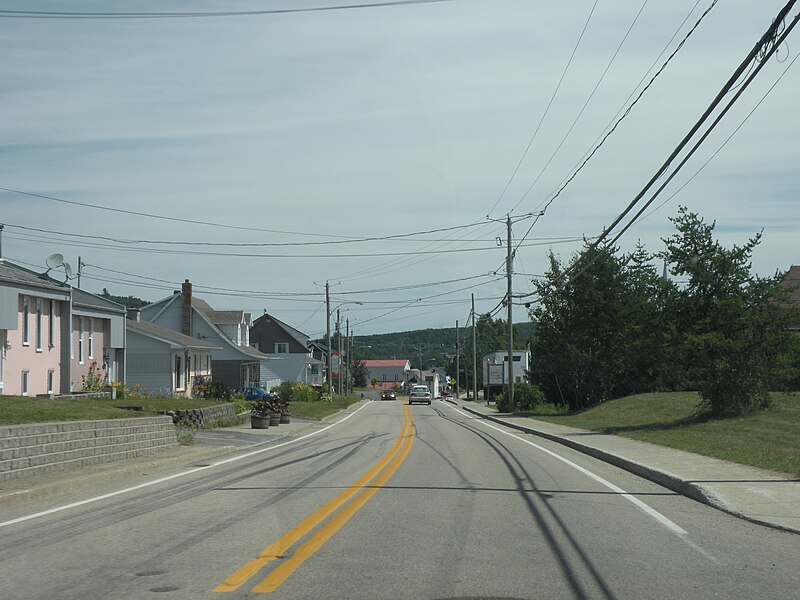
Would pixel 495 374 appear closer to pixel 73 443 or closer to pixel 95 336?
pixel 95 336

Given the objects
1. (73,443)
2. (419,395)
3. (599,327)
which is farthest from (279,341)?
(73,443)

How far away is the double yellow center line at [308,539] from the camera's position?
755cm

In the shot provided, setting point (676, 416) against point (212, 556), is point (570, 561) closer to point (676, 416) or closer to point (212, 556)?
point (212, 556)

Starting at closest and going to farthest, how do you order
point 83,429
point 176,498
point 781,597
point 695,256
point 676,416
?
point 781,597
point 176,498
point 83,429
point 695,256
point 676,416

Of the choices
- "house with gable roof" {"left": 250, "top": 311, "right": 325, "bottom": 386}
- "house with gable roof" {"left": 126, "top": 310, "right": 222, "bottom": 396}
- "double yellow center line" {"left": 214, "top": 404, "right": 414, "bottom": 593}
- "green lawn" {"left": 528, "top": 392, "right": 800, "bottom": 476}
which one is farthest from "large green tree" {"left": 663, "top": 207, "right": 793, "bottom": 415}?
"house with gable roof" {"left": 250, "top": 311, "right": 325, "bottom": 386}

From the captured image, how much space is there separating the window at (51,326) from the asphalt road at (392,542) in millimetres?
20594

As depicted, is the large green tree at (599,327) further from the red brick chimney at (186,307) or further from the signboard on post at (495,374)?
the red brick chimney at (186,307)

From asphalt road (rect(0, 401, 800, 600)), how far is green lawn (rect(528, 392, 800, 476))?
3740mm

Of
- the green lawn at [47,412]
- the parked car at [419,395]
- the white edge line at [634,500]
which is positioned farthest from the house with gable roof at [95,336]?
the parked car at [419,395]

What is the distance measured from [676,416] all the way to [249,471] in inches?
746

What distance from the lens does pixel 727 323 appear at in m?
27.0

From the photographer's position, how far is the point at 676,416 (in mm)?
31312

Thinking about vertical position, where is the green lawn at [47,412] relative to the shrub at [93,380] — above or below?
below

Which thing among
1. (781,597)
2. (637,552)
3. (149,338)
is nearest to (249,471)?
(637,552)
